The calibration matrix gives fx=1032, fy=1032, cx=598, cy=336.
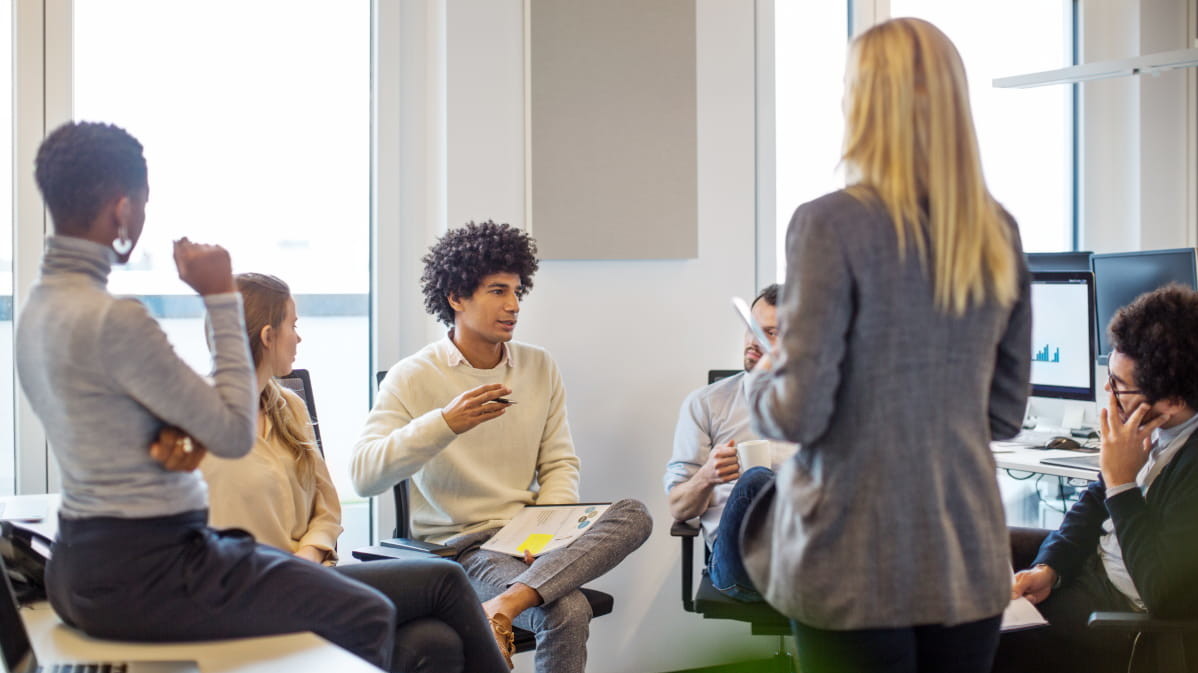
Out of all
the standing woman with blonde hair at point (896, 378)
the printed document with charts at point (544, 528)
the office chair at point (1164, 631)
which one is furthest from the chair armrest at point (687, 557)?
the standing woman with blonde hair at point (896, 378)

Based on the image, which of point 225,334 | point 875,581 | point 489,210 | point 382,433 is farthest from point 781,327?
point 489,210

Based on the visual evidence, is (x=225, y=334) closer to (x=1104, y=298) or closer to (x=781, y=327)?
(x=781, y=327)

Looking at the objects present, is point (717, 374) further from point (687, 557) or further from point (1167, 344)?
point (1167, 344)

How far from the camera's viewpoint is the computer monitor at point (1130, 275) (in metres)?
3.45

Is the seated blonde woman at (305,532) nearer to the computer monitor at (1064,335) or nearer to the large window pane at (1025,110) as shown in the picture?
the computer monitor at (1064,335)

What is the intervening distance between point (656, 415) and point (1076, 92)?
2.68 meters

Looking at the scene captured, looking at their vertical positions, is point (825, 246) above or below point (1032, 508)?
above

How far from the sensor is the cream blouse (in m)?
2.00

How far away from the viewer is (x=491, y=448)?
2928 mm

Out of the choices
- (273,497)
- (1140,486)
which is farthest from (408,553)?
(1140,486)

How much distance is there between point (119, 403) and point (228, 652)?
388mm

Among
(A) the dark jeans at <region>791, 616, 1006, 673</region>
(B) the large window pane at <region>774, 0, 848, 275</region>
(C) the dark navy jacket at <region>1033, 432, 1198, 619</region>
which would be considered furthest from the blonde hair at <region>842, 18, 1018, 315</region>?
(B) the large window pane at <region>774, 0, 848, 275</region>

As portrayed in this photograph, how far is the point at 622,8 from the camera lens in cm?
344

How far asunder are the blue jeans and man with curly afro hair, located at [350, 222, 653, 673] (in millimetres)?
287
